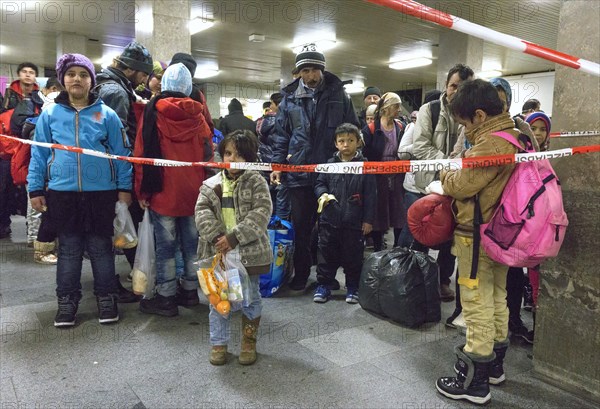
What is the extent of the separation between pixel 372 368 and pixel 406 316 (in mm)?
612

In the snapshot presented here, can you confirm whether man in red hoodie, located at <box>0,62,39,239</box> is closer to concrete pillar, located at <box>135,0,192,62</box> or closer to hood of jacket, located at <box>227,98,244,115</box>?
concrete pillar, located at <box>135,0,192,62</box>

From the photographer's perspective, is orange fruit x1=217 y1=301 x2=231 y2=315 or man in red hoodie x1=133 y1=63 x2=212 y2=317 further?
man in red hoodie x1=133 y1=63 x2=212 y2=317

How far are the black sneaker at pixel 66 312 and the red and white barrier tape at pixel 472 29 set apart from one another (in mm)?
2631

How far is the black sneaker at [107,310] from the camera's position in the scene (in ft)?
9.68

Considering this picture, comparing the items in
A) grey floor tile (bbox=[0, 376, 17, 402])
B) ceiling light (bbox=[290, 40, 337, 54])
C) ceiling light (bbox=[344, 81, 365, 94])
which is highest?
ceiling light (bbox=[344, 81, 365, 94])

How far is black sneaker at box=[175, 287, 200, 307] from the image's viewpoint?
3.31m

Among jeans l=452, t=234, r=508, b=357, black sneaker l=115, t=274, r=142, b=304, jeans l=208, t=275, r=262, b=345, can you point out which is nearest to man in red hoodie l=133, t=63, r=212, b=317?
black sneaker l=115, t=274, r=142, b=304

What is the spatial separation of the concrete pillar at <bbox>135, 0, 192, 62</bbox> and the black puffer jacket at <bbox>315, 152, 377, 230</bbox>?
3553 millimetres

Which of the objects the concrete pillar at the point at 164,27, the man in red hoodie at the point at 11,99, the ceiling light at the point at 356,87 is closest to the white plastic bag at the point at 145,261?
the man in red hoodie at the point at 11,99

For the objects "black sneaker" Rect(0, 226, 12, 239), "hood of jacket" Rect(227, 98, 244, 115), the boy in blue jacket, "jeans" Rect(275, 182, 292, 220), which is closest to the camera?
the boy in blue jacket

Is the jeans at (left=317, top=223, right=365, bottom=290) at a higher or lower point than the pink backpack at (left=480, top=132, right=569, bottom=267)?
lower

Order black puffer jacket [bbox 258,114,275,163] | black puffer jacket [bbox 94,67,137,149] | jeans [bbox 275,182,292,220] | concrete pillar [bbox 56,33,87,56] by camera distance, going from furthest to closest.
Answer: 1. concrete pillar [bbox 56,33,87,56]
2. black puffer jacket [bbox 258,114,275,163]
3. jeans [bbox 275,182,292,220]
4. black puffer jacket [bbox 94,67,137,149]

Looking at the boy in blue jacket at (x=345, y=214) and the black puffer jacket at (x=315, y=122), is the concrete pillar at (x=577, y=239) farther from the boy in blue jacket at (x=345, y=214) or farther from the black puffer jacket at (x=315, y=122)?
the black puffer jacket at (x=315, y=122)

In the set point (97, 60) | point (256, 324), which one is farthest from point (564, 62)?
point (97, 60)
